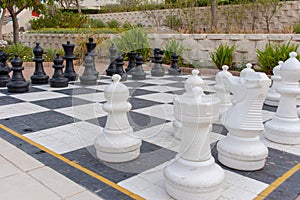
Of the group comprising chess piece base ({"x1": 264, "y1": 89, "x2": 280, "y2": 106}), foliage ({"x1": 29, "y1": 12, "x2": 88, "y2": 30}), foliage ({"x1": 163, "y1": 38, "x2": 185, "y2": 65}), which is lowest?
chess piece base ({"x1": 264, "y1": 89, "x2": 280, "y2": 106})

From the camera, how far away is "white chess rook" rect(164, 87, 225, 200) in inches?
74.2

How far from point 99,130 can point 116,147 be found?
82 cm

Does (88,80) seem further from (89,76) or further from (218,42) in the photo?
(218,42)

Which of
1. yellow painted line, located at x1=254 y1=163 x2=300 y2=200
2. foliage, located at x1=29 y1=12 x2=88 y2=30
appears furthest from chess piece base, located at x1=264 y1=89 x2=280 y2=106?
foliage, located at x1=29 y1=12 x2=88 y2=30

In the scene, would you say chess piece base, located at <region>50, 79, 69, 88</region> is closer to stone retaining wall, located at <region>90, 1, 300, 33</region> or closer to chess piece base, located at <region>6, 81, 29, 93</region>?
chess piece base, located at <region>6, 81, 29, 93</region>

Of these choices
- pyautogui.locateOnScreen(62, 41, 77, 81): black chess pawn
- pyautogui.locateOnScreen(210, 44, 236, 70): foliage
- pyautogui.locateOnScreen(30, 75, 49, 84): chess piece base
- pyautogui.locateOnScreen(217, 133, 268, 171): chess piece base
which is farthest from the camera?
pyautogui.locateOnScreen(210, 44, 236, 70): foliage

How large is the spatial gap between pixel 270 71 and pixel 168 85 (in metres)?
2.36

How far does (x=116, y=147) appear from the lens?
7.86 feet

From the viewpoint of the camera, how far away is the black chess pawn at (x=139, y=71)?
583cm

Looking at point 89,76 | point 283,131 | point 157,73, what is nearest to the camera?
point 283,131

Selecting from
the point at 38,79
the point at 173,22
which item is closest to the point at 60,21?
the point at 173,22

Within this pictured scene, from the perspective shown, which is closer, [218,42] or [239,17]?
[218,42]

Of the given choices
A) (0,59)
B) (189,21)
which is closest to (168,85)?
(0,59)

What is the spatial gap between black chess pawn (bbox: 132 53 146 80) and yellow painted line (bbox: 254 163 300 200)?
360 cm
